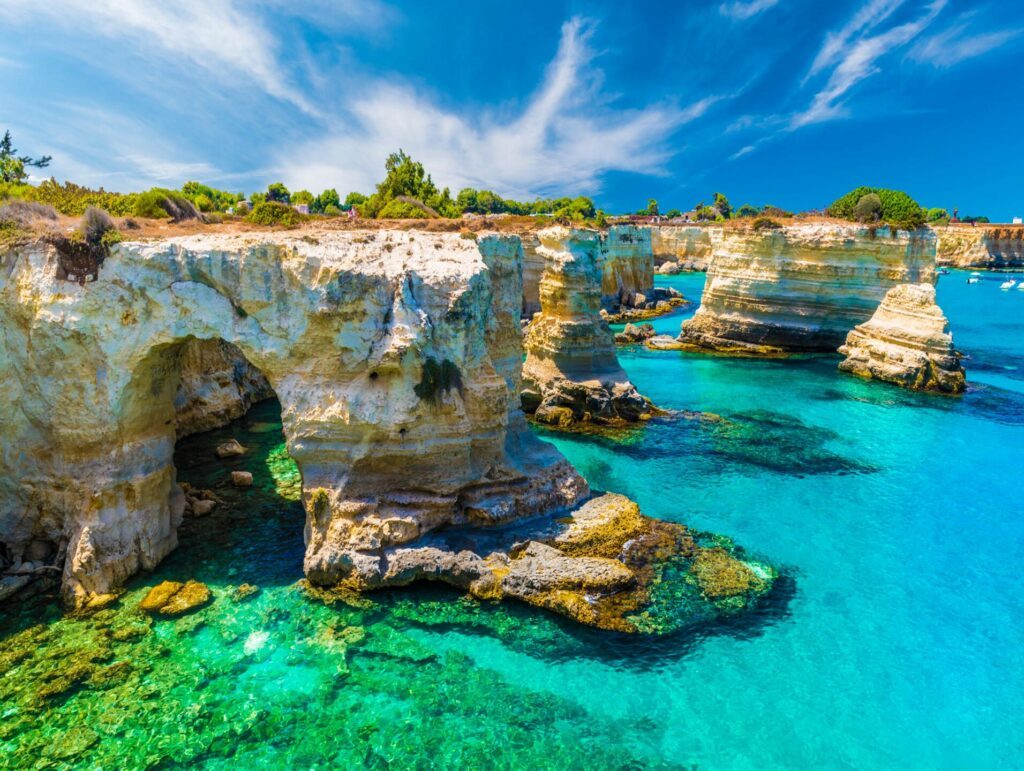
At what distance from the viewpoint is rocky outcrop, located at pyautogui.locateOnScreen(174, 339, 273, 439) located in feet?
69.3

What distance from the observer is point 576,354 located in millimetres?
25203

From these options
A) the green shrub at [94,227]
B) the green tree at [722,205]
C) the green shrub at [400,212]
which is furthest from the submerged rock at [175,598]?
the green tree at [722,205]

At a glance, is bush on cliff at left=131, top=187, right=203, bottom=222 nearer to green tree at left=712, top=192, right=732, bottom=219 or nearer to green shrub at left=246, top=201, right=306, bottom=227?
green shrub at left=246, top=201, right=306, bottom=227

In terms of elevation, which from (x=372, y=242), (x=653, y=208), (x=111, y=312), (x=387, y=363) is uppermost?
(x=653, y=208)

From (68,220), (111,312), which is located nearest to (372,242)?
(111,312)

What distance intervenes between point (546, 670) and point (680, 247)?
3917 inches

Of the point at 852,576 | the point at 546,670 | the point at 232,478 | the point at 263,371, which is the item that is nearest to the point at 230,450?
the point at 232,478

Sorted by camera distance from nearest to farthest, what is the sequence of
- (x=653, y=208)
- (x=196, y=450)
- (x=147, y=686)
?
1. (x=147, y=686)
2. (x=196, y=450)
3. (x=653, y=208)

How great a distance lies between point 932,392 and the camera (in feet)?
99.3

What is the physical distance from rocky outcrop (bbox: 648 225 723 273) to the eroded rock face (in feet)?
299

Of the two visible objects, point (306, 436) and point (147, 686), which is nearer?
point (147, 686)

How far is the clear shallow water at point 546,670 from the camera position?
9.28 meters

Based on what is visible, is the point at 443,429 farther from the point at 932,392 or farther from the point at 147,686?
the point at 932,392

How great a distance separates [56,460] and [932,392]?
35.9 meters
